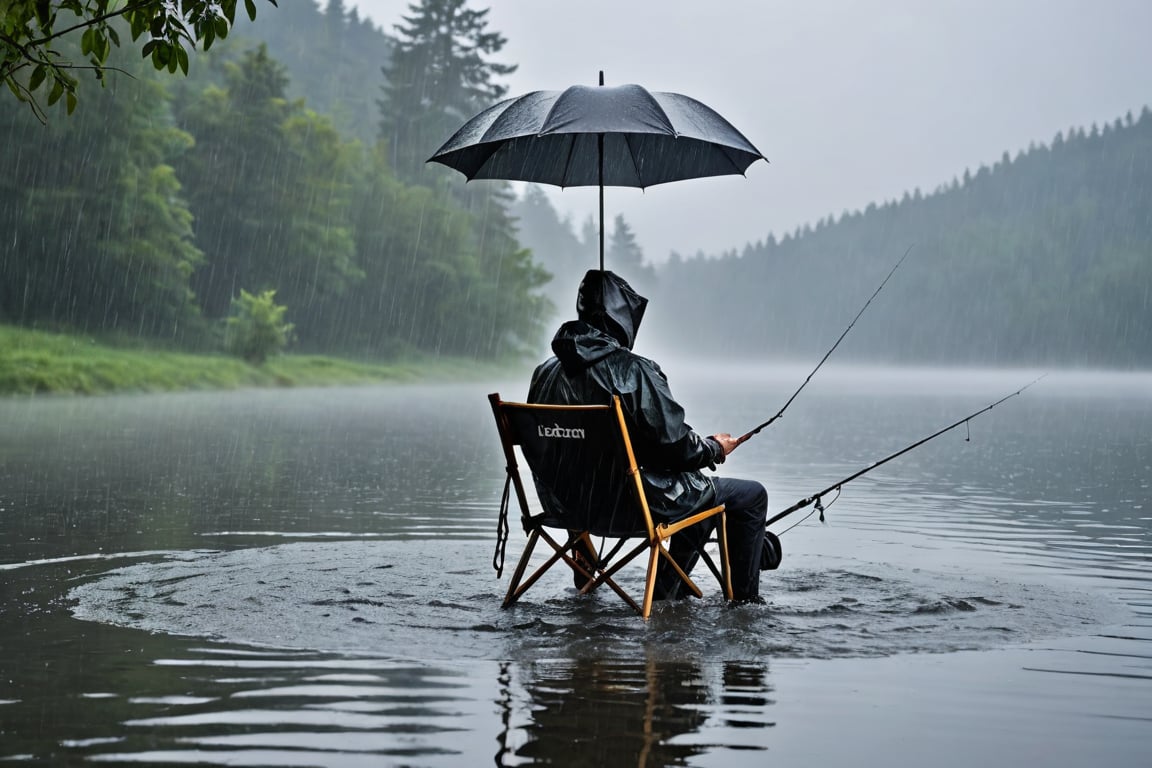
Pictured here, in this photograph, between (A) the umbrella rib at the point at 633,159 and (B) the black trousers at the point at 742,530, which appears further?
(A) the umbrella rib at the point at 633,159

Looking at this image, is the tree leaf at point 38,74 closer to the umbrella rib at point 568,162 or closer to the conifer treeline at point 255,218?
the umbrella rib at point 568,162

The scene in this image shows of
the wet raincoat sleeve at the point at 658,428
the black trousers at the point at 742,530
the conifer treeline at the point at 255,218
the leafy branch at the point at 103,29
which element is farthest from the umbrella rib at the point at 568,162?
the conifer treeline at the point at 255,218

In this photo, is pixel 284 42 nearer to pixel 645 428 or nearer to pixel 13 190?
pixel 13 190

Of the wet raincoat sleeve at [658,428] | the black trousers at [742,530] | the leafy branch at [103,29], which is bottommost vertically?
the black trousers at [742,530]

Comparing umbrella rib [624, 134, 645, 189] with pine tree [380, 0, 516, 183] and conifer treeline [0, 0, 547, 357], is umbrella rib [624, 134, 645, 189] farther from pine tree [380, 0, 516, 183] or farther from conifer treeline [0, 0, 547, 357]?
pine tree [380, 0, 516, 183]

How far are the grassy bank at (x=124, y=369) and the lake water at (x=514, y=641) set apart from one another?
2057cm

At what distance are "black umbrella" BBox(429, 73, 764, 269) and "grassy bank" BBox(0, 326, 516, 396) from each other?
25.3m

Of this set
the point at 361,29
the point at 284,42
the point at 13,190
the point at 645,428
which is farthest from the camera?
the point at 361,29

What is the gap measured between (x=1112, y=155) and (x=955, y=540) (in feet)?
662

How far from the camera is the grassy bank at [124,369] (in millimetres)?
31141

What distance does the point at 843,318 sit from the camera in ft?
649

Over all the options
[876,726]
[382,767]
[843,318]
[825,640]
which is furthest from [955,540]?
[843,318]

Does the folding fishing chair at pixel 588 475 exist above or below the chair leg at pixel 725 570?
above

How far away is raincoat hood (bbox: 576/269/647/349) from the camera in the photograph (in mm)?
5887
